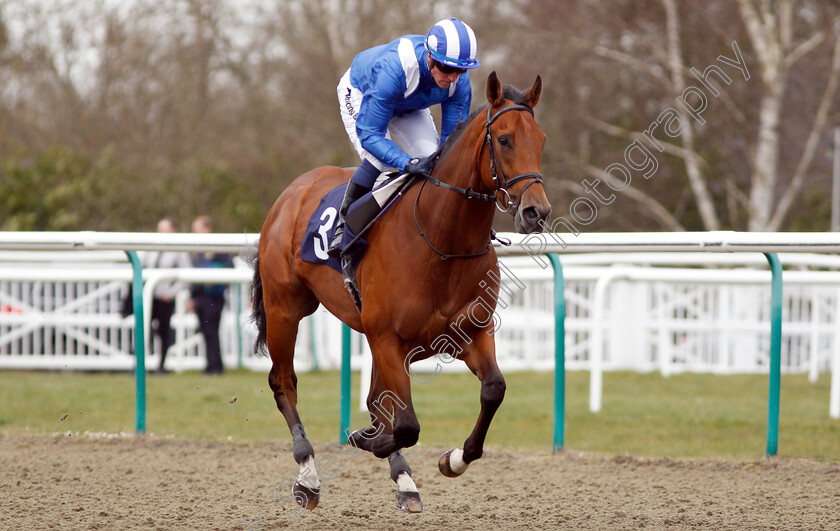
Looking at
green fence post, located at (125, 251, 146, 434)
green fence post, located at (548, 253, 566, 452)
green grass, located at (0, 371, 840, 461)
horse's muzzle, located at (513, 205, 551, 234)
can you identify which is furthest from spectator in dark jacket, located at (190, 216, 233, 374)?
horse's muzzle, located at (513, 205, 551, 234)

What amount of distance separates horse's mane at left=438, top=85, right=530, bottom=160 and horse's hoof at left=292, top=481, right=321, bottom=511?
163 centimetres

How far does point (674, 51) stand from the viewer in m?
15.2

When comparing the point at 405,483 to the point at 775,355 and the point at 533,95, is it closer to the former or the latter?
the point at 533,95

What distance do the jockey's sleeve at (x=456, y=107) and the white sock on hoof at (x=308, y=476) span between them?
5.38 ft

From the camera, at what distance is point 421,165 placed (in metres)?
4.25

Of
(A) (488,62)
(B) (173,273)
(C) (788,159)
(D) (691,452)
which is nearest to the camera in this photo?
(D) (691,452)

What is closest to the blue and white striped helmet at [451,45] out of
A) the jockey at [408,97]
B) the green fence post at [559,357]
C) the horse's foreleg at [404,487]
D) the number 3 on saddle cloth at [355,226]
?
the jockey at [408,97]

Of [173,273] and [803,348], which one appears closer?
[173,273]

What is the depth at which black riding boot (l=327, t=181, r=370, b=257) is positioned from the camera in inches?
178

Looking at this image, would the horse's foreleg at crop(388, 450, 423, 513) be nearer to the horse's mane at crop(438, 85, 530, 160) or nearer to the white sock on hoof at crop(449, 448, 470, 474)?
the white sock on hoof at crop(449, 448, 470, 474)

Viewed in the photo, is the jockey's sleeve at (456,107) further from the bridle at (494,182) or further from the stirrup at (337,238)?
the stirrup at (337,238)

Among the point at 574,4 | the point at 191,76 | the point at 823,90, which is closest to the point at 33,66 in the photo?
the point at 191,76

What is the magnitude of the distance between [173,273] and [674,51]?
9205mm

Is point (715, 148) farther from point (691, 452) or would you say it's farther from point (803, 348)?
point (691, 452)
